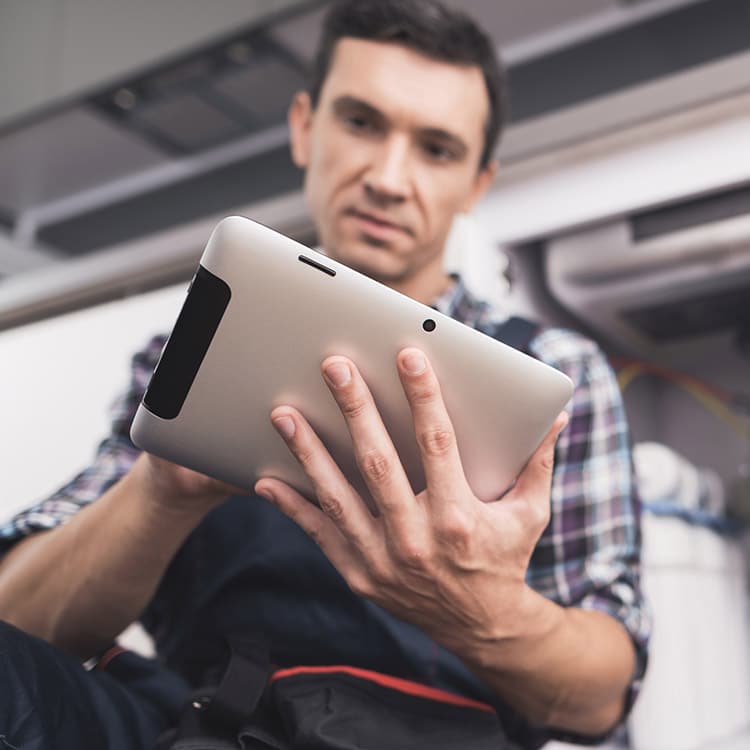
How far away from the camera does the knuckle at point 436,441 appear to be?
1.61 feet

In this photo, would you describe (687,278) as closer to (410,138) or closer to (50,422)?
(410,138)

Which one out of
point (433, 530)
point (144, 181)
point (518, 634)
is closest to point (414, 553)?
point (433, 530)

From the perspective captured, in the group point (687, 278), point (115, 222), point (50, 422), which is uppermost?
point (115, 222)

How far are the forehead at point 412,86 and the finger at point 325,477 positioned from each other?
472 mm

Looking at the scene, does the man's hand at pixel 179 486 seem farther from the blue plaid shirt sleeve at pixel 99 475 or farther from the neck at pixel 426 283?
the neck at pixel 426 283

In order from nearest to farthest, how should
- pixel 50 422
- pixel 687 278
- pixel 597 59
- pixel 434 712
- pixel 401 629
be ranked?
pixel 434 712 → pixel 401 629 → pixel 687 278 → pixel 50 422 → pixel 597 59

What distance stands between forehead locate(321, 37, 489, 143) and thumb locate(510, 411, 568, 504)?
450 mm

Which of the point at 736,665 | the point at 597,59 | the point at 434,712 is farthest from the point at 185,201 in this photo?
the point at 434,712

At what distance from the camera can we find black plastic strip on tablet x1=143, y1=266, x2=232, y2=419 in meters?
0.48

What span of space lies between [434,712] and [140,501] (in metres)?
0.26

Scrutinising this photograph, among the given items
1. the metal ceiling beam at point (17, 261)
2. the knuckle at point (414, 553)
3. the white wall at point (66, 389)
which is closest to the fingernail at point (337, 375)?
the knuckle at point (414, 553)

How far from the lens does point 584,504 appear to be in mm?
787

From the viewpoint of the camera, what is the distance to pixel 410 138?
0.89 m

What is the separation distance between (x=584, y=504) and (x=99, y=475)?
1.53 ft
